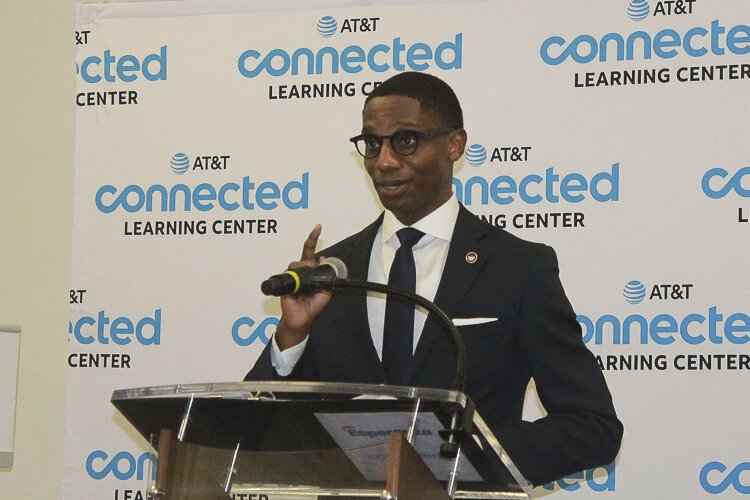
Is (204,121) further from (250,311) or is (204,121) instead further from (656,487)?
(656,487)

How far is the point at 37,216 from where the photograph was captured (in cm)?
517

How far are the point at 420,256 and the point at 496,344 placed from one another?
378 mm

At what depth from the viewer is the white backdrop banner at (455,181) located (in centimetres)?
436

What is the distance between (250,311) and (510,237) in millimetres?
1867

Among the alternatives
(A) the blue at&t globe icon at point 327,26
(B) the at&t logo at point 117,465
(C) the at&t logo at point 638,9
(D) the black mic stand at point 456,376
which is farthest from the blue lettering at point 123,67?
(D) the black mic stand at point 456,376

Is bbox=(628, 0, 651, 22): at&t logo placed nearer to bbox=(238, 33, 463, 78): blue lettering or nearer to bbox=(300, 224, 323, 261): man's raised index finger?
bbox=(238, 33, 463, 78): blue lettering

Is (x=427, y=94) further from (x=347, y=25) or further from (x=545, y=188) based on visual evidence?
(x=347, y=25)

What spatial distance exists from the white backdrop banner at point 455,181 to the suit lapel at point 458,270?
56.5 inches

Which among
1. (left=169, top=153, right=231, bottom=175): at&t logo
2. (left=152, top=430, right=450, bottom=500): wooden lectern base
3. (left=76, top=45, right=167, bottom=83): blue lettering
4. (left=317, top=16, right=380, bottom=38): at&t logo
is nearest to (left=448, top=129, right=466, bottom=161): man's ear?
(left=152, top=430, right=450, bottom=500): wooden lectern base

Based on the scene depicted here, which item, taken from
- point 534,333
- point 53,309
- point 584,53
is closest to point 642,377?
point 584,53

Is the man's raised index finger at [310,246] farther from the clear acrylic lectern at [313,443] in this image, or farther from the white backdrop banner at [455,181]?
the white backdrop banner at [455,181]

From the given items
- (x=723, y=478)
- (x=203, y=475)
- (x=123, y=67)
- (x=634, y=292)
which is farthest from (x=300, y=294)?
(x=123, y=67)

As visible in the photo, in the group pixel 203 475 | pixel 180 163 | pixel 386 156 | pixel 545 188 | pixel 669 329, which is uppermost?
pixel 180 163

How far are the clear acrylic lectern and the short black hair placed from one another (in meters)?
1.20
